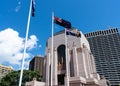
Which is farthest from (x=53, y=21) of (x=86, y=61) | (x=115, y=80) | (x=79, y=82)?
(x=115, y=80)

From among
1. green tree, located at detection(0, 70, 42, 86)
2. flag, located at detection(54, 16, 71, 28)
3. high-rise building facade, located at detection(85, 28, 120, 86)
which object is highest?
high-rise building facade, located at detection(85, 28, 120, 86)

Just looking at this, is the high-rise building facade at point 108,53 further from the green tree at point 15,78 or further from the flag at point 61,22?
the flag at point 61,22

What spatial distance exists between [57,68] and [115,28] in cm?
10151

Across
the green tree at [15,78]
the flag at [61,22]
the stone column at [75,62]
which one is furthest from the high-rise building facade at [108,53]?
the flag at [61,22]

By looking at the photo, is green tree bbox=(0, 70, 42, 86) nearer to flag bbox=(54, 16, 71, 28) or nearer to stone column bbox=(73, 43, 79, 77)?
stone column bbox=(73, 43, 79, 77)

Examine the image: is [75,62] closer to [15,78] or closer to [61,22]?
[61,22]

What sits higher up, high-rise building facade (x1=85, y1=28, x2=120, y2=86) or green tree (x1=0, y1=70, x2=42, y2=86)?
high-rise building facade (x1=85, y1=28, x2=120, y2=86)

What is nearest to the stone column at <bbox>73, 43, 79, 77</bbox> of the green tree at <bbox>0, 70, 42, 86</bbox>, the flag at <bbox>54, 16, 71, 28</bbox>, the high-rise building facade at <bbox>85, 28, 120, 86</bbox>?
the flag at <bbox>54, 16, 71, 28</bbox>

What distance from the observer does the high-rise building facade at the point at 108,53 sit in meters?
110

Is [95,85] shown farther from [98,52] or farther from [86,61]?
[98,52]

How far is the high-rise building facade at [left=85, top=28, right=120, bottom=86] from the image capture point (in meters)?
110

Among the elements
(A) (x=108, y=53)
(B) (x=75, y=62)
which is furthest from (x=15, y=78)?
(A) (x=108, y=53)

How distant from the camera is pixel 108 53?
114812 mm

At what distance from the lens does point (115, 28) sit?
4845 inches
